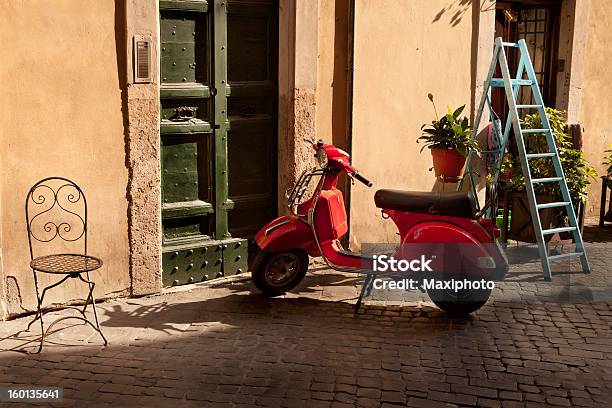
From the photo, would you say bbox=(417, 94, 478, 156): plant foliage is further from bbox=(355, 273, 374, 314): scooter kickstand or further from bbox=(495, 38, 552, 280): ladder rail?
bbox=(355, 273, 374, 314): scooter kickstand

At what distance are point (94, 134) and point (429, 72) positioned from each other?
354 centimetres

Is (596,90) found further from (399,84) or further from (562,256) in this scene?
(562,256)

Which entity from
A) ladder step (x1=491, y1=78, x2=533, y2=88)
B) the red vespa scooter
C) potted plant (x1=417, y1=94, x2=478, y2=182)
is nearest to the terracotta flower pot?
potted plant (x1=417, y1=94, x2=478, y2=182)

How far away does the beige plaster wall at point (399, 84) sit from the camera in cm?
782

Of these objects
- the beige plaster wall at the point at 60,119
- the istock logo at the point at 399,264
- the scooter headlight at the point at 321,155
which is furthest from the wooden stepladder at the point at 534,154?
the beige plaster wall at the point at 60,119

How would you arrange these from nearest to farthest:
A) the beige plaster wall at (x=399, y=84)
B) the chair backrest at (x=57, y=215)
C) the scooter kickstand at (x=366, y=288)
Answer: the chair backrest at (x=57, y=215) → the scooter kickstand at (x=366, y=288) → the beige plaster wall at (x=399, y=84)

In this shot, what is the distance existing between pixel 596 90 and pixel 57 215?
273 inches

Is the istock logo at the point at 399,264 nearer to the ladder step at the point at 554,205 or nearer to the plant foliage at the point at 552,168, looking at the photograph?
the ladder step at the point at 554,205

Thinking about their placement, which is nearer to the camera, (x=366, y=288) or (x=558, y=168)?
(x=366, y=288)

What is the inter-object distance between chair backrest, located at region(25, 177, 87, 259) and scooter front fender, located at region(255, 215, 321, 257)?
1.36 metres

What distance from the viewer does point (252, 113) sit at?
7336mm

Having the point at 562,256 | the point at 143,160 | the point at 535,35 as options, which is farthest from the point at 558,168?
the point at 143,160

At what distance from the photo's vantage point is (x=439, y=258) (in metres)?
6.21

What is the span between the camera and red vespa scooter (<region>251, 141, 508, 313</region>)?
615 centimetres
